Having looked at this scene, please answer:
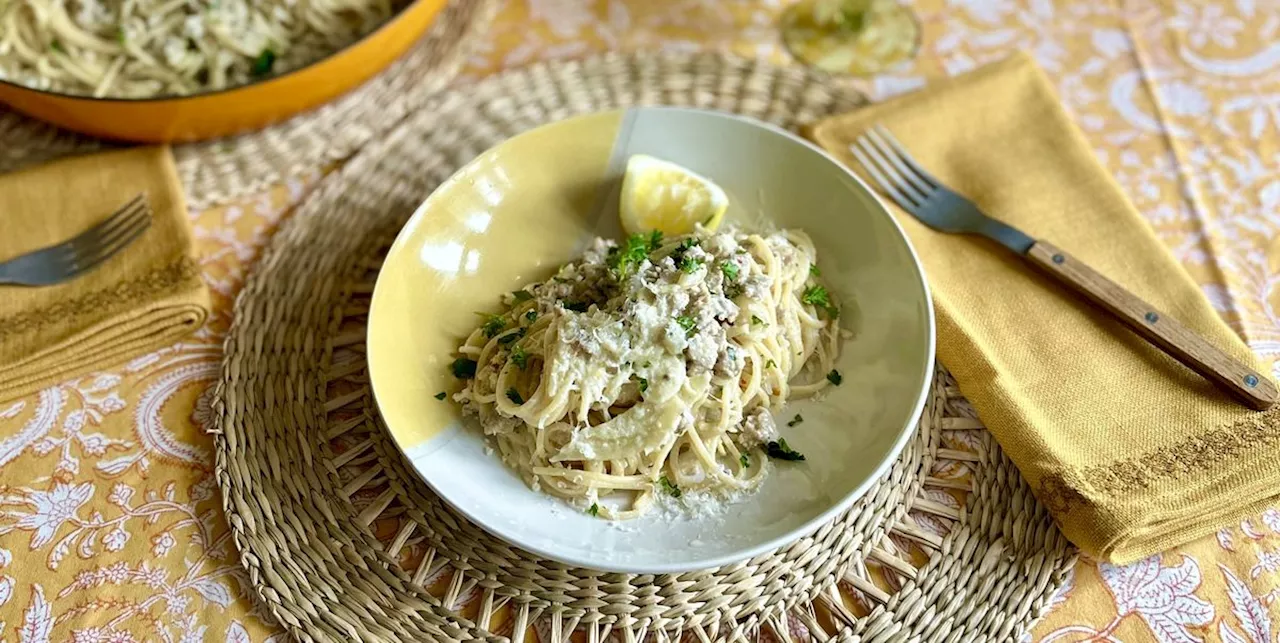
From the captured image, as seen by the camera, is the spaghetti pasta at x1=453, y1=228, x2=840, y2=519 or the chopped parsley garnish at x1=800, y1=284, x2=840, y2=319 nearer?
the spaghetti pasta at x1=453, y1=228, x2=840, y2=519

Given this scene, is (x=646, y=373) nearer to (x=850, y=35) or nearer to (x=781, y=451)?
(x=781, y=451)

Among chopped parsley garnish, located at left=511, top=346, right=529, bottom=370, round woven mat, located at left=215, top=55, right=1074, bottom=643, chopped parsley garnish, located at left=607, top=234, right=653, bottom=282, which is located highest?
A: chopped parsley garnish, located at left=607, top=234, right=653, bottom=282

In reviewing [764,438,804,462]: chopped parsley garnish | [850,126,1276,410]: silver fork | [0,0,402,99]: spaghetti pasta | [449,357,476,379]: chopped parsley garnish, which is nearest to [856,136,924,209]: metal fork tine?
[850,126,1276,410]: silver fork

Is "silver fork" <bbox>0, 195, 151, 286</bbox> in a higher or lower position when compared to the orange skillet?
lower

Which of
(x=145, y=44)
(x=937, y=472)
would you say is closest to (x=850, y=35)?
(x=937, y=472)

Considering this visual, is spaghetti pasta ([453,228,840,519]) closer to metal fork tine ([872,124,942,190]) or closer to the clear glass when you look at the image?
metal fork tine ([872,124,942,190])

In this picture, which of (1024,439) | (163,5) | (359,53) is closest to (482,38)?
(359,53)

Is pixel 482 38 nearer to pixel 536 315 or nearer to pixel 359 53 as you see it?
pixel 359 53

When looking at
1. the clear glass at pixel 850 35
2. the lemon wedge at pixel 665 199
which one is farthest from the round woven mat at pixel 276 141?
the clear glass at pixel 850 35
